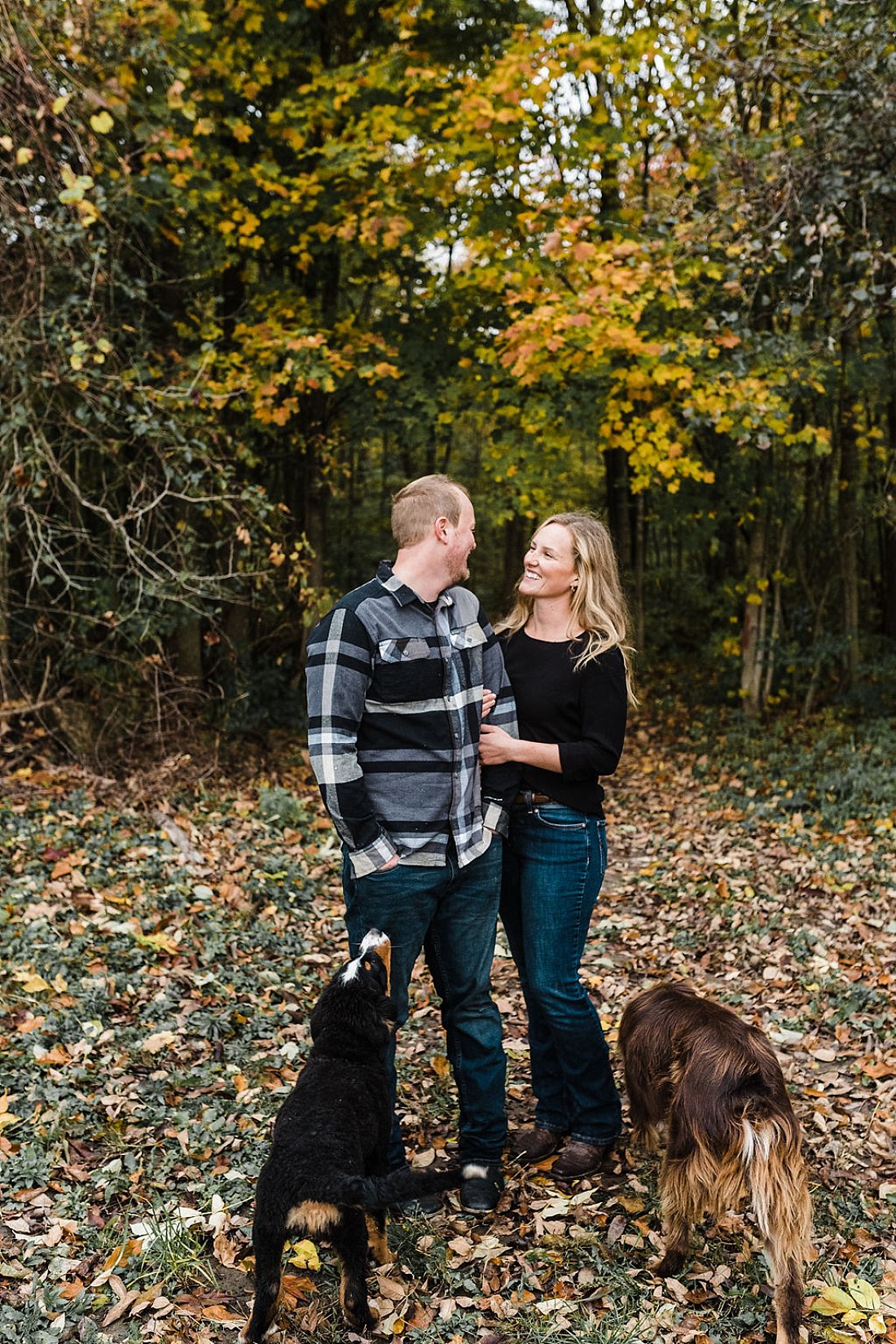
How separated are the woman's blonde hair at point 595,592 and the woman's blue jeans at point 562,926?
0.52m

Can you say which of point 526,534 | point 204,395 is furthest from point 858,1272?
point 526,534

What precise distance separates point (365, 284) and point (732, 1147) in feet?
32.3

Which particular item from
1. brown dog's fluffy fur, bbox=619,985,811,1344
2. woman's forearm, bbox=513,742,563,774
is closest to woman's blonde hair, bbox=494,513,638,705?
woman's forearm, bbox=513,742,563,774

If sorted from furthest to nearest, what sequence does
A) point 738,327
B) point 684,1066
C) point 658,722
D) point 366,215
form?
1. point 658,722
2. point 366,215
3. point 738,327
4. point 684,1066

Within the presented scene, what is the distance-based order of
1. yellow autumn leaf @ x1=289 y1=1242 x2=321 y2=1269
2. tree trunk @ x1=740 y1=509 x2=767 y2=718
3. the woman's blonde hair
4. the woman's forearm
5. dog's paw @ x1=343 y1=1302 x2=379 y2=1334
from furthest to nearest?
tree trunk @ x1=740 y1=509 x2=767 y2=718 → the woman's blonde hair → the woman's forearm → yellow autumn leaf @ x1=289 y1=1242 x2=321 y2=1269 → dog's paw @ x1=343 y1=1302 x2=379 y2=1334

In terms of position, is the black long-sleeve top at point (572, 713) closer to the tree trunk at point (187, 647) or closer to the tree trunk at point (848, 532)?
the tree trunk at point (187, 647)

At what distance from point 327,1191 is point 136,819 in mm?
4787

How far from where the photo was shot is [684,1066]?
296 cm

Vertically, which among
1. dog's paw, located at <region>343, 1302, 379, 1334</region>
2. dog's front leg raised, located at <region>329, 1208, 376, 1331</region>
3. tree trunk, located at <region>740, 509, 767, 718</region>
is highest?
tree trunk, located at <region>740, 509, 767, 718</region>

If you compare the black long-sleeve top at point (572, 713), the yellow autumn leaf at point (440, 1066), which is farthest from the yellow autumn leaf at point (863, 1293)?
the yellow autumn leaf at point (440, 1066)

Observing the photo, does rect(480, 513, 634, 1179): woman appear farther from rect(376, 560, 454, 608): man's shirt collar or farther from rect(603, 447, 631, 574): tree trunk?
rect(603, 447, 631, 574): tree trunk

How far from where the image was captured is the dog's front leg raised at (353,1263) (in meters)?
2.65

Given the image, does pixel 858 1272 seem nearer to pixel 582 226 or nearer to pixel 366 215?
pixel 582 226

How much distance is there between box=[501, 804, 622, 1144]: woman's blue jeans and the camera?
3.34m
